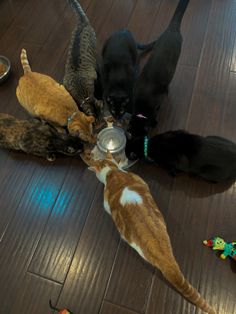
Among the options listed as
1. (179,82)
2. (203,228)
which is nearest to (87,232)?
(203,228)

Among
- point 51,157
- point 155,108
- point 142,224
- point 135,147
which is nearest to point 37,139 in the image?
point 51,157

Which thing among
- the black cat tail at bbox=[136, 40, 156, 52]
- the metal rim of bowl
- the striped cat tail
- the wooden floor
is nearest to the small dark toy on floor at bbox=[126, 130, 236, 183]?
the wooden floor

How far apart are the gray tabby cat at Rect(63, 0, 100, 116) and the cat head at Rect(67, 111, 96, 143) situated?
0.43 feet

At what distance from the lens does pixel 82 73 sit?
170 cm

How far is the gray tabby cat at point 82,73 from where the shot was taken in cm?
168

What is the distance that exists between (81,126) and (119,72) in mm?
393

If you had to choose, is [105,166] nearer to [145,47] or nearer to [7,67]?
[145,47]

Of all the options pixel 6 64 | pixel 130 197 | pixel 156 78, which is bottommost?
pixel 130 197

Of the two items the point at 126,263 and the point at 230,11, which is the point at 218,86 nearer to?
the point at 230,11

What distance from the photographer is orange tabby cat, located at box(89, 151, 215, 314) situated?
1038mm

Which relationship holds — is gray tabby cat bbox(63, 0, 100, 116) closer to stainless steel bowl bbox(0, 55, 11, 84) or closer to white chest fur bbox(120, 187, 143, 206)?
stainless steel bowl bbox(0, 55, 11, 84)

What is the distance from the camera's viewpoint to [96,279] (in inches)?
54.6

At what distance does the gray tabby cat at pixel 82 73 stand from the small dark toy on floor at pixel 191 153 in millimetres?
388

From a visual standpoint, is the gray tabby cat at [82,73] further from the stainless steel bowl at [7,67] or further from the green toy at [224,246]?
the green toy at [224,246]
